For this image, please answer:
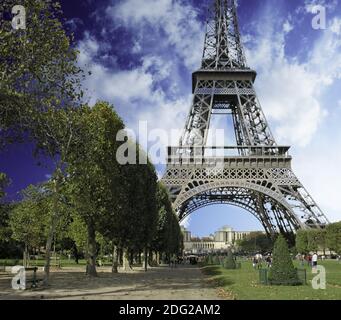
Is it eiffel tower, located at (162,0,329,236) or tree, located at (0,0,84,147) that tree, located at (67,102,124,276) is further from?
eiffel tower, located at (162,0,329,236)

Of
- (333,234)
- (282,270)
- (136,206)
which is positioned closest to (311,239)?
(333,234)

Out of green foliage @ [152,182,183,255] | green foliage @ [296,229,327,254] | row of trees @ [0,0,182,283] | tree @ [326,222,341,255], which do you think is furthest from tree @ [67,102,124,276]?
tree @ [326,222,341,255]

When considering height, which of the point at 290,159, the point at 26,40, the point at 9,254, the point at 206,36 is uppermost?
the point at 206,36

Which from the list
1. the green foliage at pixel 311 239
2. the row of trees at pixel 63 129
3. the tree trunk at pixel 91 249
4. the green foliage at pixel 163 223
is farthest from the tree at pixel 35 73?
the green foliage at pixel 311 239

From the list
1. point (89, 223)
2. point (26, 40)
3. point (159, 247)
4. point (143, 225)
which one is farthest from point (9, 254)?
point (26, 40)

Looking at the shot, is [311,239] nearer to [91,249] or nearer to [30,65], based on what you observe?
[91,249]
